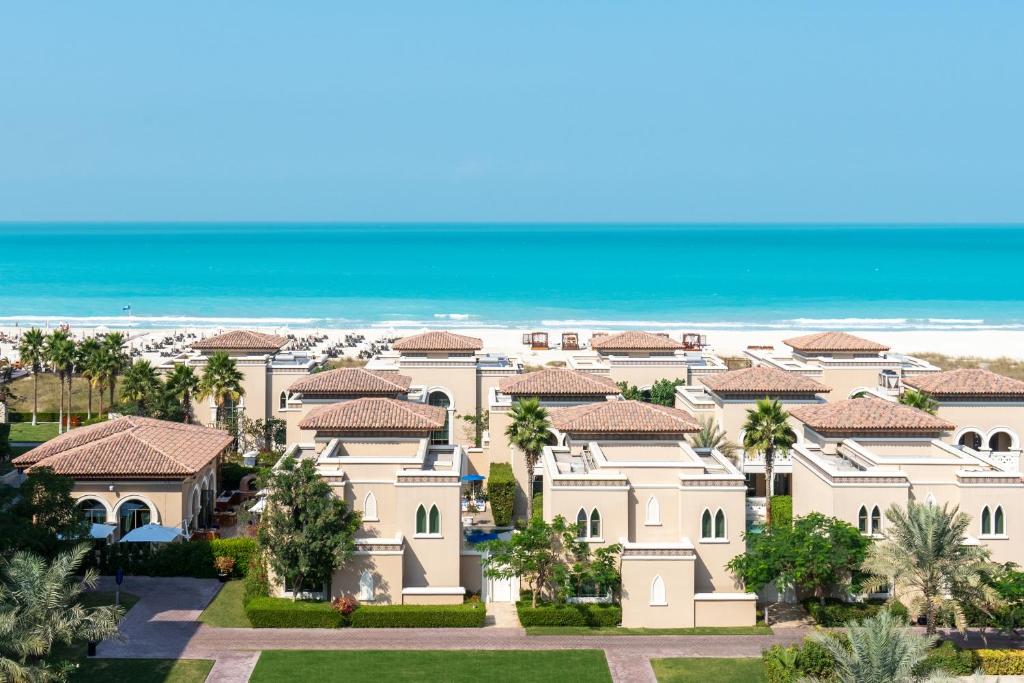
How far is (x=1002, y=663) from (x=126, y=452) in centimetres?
3068

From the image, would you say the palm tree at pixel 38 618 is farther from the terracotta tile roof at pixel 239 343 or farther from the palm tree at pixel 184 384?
the terracotta tile roof at pixel 239 343

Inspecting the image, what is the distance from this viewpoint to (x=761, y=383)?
50.7m

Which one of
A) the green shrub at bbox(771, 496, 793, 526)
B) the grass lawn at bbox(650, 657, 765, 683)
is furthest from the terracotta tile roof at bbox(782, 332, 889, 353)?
the grass lawn at bbox(650, 657, 765, 683)

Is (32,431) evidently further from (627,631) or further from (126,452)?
(627,631)

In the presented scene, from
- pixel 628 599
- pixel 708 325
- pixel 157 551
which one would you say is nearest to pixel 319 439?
pixel 157 551

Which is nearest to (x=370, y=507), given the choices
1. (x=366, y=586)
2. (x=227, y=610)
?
(x=366, y=586)

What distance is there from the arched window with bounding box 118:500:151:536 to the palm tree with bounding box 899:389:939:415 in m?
31.6

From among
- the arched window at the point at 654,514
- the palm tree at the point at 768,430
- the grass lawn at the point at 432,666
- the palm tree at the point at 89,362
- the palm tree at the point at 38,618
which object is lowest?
the grass lawn at the point at 432,666

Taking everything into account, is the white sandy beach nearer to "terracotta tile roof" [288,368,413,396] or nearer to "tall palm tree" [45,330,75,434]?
"tall palm tree" [45,330,75,434]

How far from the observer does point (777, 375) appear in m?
51.6

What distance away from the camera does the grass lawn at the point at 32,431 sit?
6028 cm

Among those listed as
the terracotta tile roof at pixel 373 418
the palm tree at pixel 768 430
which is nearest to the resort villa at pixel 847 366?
the palm tree at pixel 768 430

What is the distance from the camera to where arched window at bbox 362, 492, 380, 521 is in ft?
125

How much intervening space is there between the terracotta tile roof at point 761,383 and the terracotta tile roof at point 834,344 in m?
5.69
